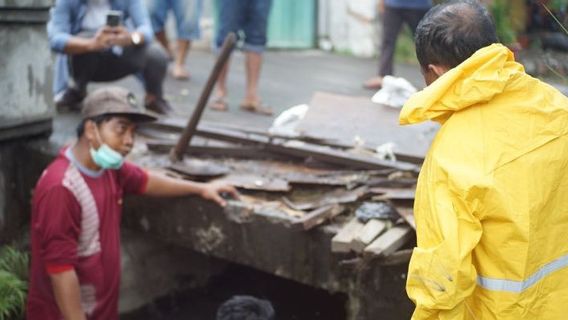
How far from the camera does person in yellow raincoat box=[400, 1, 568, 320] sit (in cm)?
238

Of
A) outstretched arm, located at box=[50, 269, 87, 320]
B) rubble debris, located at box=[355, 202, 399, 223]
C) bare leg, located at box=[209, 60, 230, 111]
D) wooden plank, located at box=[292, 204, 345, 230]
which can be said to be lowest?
outstretched arm, located at box=[50, 269, 87, 320]

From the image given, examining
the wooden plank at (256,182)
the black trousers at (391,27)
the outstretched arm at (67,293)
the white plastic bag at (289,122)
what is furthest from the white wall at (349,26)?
the outstretched arm at (67,293)

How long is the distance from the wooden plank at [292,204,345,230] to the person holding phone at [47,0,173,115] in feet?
9.05

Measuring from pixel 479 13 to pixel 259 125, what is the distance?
4493mm

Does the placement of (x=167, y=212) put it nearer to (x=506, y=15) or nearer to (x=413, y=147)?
(x=413, y=147)

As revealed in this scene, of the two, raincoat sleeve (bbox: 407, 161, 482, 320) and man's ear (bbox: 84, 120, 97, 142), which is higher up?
raincoat sleeve (bbox: 407, 161, 482, 320)

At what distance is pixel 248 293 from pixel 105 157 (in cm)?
227

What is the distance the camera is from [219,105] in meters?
7.40

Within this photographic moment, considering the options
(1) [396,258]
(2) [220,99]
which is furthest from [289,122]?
(1) [396,258]

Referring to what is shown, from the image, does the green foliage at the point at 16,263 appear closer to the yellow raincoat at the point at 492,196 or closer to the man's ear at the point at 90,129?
the man's ear at the point at 90,129

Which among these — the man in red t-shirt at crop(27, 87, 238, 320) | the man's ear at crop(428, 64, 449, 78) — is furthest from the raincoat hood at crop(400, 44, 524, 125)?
the man in red t-shirt at crop(27, 87, 238, 320)

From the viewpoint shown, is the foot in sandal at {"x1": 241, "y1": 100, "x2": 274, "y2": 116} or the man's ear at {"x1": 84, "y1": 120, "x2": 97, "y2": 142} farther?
the foot in sandal at {"x1": 241, "y1": 100, "x2": 274, "y2": 116}

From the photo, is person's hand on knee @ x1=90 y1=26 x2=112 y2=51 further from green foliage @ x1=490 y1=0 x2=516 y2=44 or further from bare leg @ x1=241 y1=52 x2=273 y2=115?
green foliage @ x1=490 y1=0 x2=516 y2=44

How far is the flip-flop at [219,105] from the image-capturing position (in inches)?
291
